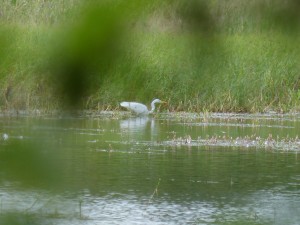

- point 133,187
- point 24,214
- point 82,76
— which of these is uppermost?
point 82,76

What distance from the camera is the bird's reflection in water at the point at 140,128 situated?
36.2 feet

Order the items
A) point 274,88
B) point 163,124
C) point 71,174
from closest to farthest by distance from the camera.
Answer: point 71,174, point 163,124, point 274,88

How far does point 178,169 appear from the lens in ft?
28.6

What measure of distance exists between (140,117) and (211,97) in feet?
4.92

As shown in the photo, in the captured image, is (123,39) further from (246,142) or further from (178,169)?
(246,142)

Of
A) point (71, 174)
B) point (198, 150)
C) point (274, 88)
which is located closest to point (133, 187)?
point (71, 174)

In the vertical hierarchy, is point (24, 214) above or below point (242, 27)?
below

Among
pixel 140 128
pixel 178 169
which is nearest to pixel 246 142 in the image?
pixel 178 169

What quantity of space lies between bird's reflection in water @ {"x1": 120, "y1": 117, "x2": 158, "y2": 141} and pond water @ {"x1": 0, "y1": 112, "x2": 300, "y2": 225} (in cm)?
2

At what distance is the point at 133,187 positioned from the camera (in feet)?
25.1

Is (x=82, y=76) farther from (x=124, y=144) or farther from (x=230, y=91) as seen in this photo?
(x=230, y=91)

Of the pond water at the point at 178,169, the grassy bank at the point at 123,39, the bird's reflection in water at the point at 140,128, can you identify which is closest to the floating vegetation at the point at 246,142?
the pond water at the point at 178,169

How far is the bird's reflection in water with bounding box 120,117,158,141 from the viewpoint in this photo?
11034 mm

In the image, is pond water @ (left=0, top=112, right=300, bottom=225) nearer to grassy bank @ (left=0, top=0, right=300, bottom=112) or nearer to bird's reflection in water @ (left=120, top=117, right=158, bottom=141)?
bird's reflection in water @ (left=120, top=117, right=158, bottom=141)
